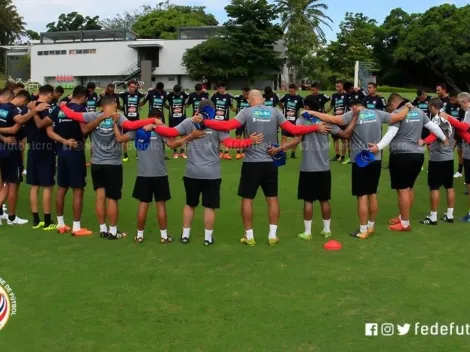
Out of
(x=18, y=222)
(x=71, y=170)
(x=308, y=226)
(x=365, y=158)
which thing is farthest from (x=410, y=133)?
(x=18, y=222)

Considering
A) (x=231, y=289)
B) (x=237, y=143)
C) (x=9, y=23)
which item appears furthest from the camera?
(x=9, y=23)

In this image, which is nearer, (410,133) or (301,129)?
(301,129)

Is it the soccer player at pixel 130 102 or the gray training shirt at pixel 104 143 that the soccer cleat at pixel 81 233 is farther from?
the soccer player at pixel 130 102

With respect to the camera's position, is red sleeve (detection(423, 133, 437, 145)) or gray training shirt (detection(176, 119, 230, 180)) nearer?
gray training shirt (detection(176, 119, 230, 180))

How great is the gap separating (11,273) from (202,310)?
237 centimetres

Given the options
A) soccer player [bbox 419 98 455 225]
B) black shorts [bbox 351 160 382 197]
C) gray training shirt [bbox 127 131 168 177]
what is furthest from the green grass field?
gray training shirt [bbox 127 131 168 177]

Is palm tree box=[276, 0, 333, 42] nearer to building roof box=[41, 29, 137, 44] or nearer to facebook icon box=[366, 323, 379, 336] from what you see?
building roof box=[41, 29, 137, 44]

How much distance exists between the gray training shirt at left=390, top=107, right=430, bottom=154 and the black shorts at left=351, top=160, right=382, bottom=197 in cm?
60

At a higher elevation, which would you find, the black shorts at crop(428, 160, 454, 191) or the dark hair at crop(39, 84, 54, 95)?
the dark hair at crop(39, 84, 54, 95)

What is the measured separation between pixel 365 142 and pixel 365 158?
0.22 meters

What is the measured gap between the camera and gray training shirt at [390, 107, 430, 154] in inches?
275

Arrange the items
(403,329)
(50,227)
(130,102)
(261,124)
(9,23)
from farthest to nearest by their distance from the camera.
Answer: (9,23)
(130,102)
(50,227)
(261,124)
(403,329)

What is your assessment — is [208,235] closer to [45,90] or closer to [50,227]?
[50,227]

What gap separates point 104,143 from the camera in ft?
21.6
